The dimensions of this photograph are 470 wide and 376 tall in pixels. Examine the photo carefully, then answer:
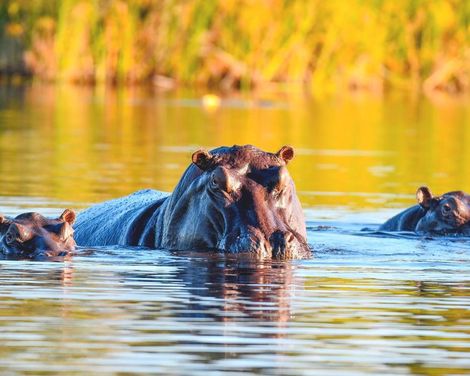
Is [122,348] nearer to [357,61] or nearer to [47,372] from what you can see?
[47,372]

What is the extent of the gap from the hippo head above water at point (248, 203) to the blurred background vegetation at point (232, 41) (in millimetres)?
41267

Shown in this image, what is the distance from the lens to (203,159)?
10.7 metres

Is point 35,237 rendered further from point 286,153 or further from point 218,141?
point 218,141

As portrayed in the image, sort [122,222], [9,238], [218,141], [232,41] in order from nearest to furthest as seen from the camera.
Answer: [9,238]
[122,222]
[218,141]
[232,41]

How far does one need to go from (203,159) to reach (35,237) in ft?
4.39

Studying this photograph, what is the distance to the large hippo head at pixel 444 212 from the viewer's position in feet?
46.0

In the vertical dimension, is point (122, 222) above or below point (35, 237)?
above

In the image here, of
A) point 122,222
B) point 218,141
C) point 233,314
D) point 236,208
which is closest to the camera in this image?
point 233,314

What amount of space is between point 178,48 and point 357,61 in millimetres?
7128

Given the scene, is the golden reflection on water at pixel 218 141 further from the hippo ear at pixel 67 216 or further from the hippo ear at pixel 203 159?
the hippo ear at pixel 203 159

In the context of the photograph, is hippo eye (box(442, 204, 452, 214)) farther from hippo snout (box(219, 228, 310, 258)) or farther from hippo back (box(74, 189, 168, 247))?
hippo snout (box(219, 228, 310, 258))

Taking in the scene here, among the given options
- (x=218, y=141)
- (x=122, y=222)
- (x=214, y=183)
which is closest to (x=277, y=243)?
A: (x=214, y=183)

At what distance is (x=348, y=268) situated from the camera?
10945 millimetres

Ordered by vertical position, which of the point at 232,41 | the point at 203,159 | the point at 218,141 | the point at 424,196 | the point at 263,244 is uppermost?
the point at 232,41
